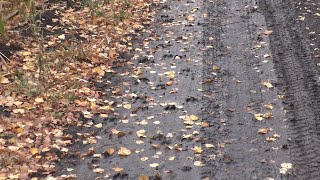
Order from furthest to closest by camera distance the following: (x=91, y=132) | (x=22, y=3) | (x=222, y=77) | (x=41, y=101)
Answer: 1. (x=22, y=3)
2. (x=222, y=77)
3. (x=41, y=101)
4. (x=91, y=132)

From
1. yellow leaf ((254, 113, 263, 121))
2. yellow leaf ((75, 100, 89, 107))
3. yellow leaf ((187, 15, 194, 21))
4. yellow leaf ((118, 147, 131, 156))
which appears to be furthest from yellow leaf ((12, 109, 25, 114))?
yellow leaf ((187, 15, 194, 21))

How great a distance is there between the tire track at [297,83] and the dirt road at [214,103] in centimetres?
1

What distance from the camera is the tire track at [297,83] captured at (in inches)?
175

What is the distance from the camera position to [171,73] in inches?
245

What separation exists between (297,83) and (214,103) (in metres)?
1.16

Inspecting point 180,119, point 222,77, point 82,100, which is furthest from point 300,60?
point 82,100

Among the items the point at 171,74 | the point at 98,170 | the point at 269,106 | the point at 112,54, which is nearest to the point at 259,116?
the point at 269,106

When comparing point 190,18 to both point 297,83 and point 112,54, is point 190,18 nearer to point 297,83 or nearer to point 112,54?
point 112,54

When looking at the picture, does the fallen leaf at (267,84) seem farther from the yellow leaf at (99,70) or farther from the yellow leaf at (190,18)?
the yellow leaf at (190,18)

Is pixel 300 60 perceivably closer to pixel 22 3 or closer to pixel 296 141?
pixel 296 141

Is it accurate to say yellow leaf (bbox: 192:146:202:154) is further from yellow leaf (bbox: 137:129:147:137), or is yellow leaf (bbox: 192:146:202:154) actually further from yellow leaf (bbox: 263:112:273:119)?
yellow leaf (bbox: 263:112:273:119)

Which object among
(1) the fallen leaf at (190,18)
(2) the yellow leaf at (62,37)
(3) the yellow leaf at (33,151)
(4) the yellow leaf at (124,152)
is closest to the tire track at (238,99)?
(1) the fallen leaf at (190,18)

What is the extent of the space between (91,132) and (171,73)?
1.66m

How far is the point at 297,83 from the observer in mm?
5754
